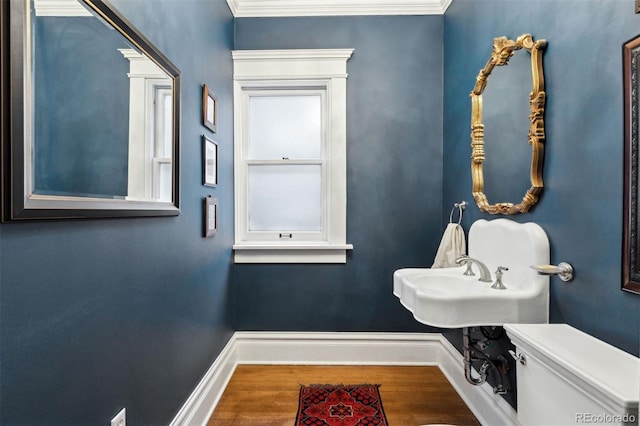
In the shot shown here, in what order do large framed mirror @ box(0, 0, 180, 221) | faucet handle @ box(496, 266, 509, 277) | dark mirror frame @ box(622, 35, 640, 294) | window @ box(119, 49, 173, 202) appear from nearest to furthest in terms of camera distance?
large framed mirror @ box(0, 0, 180, 221) < dark mirror frame @ box(622, 35, 640, 294) < window @ box(119, 49, 173, 202) < faucet handle @ box(496, 266, 509, 277)

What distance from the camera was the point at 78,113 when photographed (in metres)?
0.78

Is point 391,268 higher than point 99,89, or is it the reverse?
point 99,89

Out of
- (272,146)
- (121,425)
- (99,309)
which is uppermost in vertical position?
(272,146)

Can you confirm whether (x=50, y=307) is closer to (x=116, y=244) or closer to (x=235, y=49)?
(x=116, y=244)

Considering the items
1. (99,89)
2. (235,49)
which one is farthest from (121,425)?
(235,49)

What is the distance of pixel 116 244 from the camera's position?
945 millimetres

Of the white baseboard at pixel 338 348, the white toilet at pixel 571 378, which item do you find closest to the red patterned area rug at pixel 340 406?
the white baseboard at pixel 338 348

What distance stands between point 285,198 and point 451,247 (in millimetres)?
1230

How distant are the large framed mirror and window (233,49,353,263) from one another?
114 cm

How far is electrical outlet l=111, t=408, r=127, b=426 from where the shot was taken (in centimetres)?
94

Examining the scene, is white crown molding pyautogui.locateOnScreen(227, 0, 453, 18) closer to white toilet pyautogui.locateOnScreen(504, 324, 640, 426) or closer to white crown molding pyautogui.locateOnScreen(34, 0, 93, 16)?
white crown molding pyautogui.locateOnScreen(34, 0, 93, 16)

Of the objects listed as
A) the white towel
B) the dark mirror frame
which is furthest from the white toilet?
the white towel

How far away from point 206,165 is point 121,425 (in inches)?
46.4

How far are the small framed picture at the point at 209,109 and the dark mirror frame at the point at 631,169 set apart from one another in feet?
5.62
